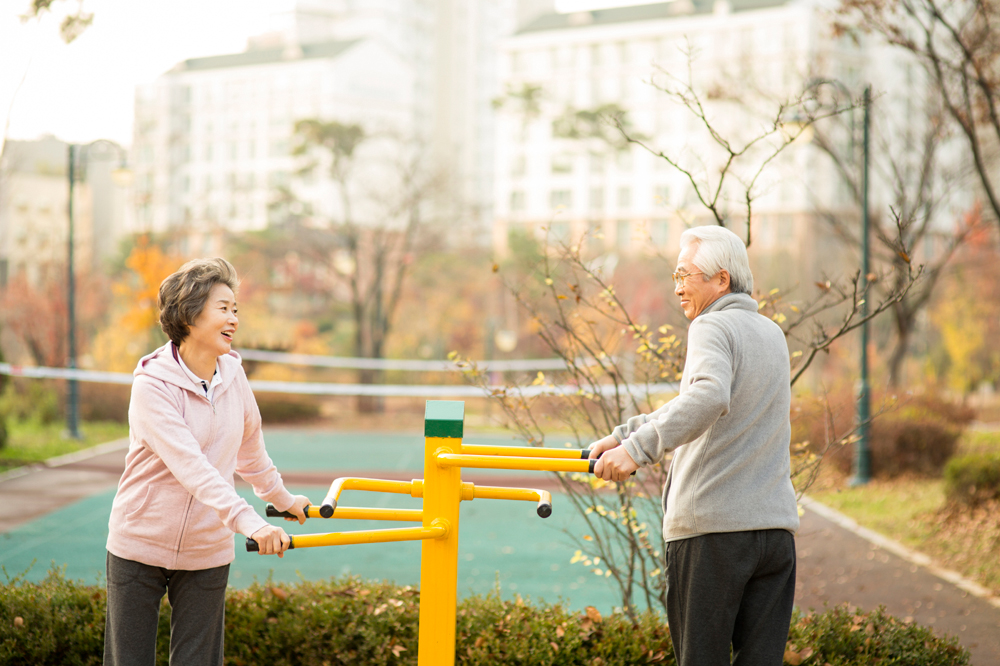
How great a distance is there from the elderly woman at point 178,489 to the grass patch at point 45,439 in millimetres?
9491

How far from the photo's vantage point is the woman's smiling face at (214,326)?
2590 millimetres

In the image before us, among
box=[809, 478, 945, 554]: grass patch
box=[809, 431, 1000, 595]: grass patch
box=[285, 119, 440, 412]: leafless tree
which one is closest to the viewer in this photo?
box=[809, 431, 1000, 595]: grass patch

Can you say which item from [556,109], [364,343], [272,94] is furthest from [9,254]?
[556,109]

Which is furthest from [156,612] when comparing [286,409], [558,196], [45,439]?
[558,196]

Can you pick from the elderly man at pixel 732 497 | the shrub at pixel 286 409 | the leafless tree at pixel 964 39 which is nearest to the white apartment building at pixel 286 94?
the shrub at pixel 286 409

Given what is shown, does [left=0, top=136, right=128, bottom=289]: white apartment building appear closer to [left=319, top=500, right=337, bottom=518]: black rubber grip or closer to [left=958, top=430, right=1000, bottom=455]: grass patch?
[left=958, top=430, right=1000, bottom=455]: grass patch

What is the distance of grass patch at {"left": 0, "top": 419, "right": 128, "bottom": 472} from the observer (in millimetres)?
11695

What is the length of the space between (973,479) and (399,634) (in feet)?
20.3

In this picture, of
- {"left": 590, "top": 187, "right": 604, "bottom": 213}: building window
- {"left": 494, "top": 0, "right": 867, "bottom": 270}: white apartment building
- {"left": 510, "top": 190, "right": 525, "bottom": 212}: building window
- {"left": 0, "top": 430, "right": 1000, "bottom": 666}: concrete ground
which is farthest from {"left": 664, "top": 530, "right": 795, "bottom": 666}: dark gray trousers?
{"left": 510, "top": 190, "right": 525, "bottom": 212}: building window

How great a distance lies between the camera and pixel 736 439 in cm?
243

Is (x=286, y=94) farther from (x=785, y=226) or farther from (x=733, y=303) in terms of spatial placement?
(x=733, y=303)

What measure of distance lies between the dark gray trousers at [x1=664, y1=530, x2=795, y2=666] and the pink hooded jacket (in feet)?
3.84

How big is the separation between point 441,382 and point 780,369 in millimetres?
22245

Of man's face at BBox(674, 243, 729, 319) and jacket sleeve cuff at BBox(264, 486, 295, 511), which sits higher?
man's face at BBox(674, 243, 729, 319)
